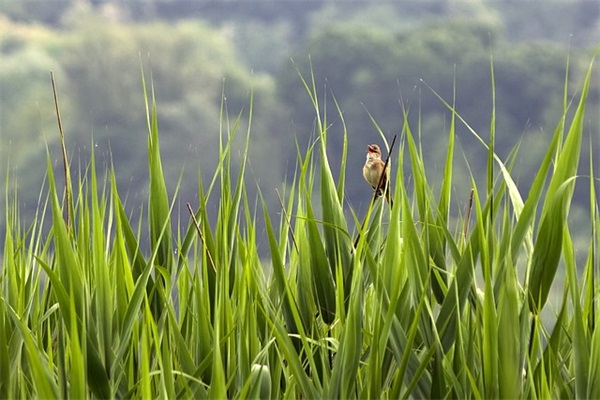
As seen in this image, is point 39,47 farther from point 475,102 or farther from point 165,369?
point 165,369

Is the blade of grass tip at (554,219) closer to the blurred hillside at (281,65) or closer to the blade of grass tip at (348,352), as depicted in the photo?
the blade of grass tip at (348,352)

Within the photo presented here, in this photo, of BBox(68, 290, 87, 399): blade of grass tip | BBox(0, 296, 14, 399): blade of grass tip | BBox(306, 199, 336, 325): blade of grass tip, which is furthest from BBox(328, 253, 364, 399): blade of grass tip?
BBox(0, 296, 14, 399): blade of grass tip

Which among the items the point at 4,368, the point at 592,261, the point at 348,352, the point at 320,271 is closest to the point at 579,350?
the point at 592,261

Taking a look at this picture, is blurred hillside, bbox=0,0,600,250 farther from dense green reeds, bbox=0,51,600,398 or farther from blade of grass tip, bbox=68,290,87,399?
blade of grass tip, bbox=68,290,87,399

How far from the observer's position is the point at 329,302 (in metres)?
1.72

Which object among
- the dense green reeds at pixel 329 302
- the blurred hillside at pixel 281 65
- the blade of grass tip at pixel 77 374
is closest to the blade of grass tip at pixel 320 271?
the dense green reeds at pixel 329 302

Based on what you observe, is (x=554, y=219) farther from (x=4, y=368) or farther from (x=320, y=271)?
(x=4, y=368)

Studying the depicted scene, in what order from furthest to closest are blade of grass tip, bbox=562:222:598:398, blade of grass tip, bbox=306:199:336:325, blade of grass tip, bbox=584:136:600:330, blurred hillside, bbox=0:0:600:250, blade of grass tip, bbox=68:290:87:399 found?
1. blurred hillside, bbox=0:0:600:250
2. blade of grass tip, bbox=306:199:336:325
3. blade of grass tip, bbox=584:136:600:330
4. blade of grass tip, bbox=562:222:598:398
5. blade of grass tip, bbox=68:290:87:399

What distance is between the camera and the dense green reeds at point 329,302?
4.74 ft

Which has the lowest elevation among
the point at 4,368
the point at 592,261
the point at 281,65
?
the point at 281,65

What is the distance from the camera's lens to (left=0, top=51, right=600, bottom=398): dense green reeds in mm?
1445

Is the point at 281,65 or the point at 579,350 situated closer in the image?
the point at 579,350

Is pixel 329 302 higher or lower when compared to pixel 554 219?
lower

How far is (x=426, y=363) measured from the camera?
57.6 inches
